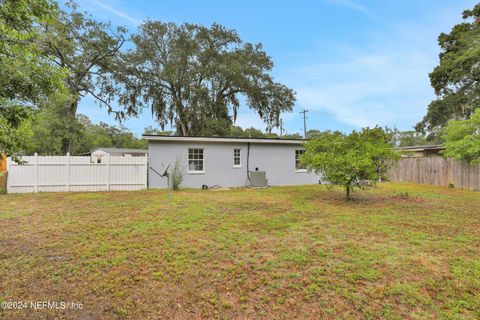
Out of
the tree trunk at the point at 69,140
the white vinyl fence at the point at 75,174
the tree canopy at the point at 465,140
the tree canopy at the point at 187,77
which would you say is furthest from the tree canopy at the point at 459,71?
the tree trunk at the point at 69,140

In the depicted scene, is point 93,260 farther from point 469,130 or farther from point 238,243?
point 469,130

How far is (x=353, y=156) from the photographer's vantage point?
305 inches

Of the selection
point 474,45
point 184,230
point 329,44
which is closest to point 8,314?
point 184,230

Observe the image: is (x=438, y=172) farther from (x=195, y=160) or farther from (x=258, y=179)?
(x=195, y=160)

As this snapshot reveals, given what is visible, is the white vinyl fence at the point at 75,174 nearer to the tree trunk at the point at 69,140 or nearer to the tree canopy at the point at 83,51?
the tree canopy at the point at 83,51

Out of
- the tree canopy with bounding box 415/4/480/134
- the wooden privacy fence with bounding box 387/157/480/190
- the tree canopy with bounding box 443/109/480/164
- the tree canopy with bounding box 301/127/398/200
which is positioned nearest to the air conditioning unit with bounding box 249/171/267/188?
the tree canopy with bounding box 301/127/398/200

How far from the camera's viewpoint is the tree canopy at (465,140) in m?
10.7

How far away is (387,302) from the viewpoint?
2615 mm

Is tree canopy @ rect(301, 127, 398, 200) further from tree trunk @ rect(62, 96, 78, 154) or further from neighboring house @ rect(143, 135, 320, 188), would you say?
tree trunk @ rect(62, 96, 78, 154)

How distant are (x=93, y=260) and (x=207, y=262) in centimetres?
162

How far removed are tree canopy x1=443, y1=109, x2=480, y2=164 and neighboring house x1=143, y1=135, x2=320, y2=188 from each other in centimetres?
650

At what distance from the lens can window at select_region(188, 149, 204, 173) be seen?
12304mm

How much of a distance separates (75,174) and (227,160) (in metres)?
6.75

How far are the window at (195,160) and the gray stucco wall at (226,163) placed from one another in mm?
200
